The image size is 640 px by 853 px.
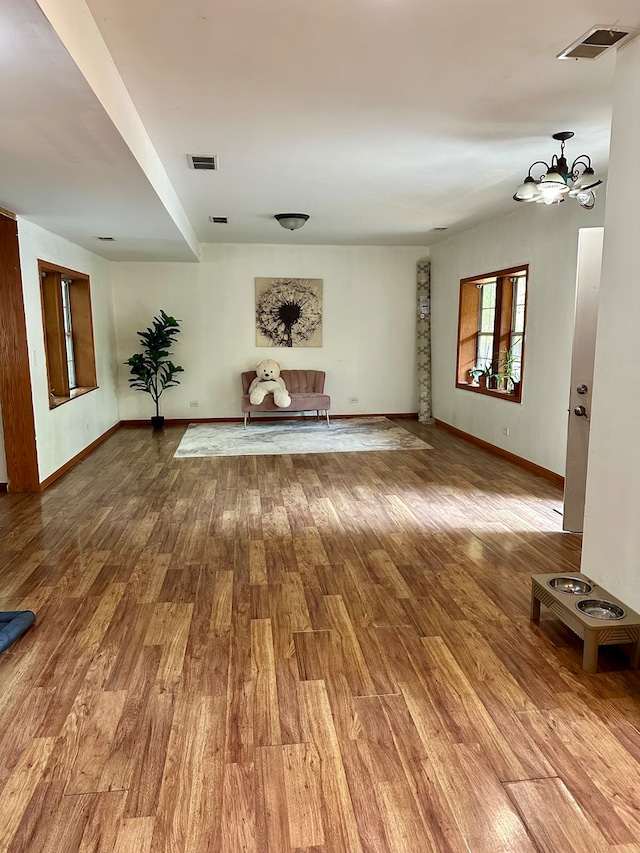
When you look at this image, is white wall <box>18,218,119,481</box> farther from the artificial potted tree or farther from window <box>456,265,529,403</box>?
window <box>456,265,529,403</box>

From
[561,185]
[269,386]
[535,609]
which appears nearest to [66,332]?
[269,386]

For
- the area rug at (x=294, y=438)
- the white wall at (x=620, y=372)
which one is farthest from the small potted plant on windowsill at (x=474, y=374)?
the white wall at (x=620, y=372)

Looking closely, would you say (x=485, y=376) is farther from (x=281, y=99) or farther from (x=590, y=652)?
(x=590, y=652)

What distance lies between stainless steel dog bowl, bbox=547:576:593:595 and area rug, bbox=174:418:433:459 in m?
3.81

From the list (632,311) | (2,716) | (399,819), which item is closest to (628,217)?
(632,311)

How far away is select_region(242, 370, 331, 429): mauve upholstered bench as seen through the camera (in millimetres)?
7688

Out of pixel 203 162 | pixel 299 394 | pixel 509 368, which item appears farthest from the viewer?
pixel 299 394

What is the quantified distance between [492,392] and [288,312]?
3272 millimetres

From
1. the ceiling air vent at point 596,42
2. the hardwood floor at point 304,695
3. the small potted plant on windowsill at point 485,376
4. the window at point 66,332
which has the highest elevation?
the ceiling air vent at point 596,42

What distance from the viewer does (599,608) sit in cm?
240

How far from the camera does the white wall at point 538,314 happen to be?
4742 millimetres

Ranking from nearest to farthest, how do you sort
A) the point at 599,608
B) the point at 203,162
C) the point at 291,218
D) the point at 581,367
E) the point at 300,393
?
the point at 599,608 → the point at 581,367 → the point at 203,162 → the point at 291,218 → the point at 300,393

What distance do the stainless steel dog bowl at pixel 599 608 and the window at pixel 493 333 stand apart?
11.4 feet

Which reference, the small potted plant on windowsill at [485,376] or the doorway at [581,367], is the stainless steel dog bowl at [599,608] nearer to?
the doorway at [581,367]
